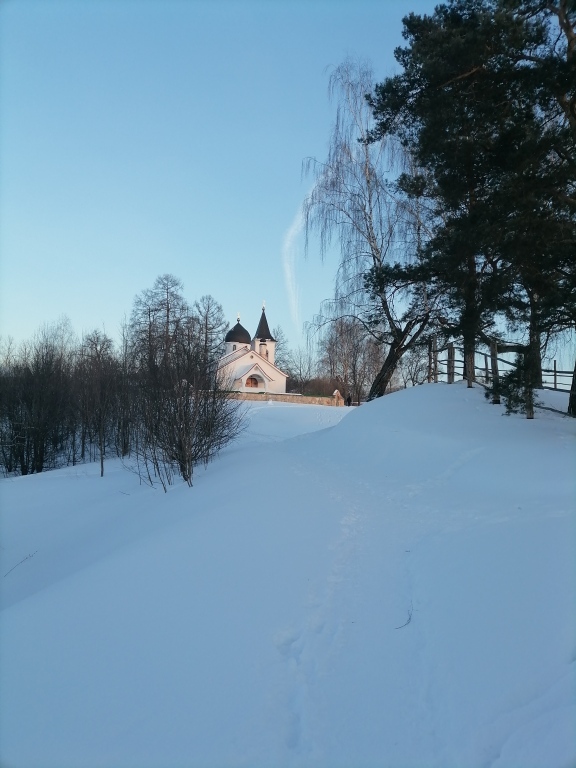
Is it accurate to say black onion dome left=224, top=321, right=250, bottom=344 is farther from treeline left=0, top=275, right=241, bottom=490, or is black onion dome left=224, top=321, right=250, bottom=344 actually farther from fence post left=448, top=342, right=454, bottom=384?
fence post left=448, top=342, right=454, bottom=384

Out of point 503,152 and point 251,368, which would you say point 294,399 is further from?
point 503,152

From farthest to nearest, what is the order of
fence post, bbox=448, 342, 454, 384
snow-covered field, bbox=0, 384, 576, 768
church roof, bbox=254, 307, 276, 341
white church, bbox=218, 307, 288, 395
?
church roof, bbox=254, 307, 276, 341
white church, bbox=218, 307, 288, 395
fence post, bbox=448, 342, 454, 384
snow-covered field, bbox=0, 384, 576, 768

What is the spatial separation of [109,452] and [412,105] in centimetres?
1998

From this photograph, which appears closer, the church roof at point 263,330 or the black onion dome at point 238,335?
the black onion dome at point 238,335

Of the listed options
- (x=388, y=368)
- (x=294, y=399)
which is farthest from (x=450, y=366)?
(x=294, y=399)

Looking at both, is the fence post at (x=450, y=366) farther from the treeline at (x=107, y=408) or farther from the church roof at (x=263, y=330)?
the church roof at (x=263, y=330)

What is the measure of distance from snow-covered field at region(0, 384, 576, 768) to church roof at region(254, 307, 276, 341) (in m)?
47.2

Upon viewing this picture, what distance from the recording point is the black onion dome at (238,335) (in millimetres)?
51781

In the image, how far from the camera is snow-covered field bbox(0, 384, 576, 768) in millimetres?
2844

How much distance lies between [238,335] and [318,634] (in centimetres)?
4930

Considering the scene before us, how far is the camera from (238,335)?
52.3 meters

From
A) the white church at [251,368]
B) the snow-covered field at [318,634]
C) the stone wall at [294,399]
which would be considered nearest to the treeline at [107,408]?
the snow-covered field at [318,634]

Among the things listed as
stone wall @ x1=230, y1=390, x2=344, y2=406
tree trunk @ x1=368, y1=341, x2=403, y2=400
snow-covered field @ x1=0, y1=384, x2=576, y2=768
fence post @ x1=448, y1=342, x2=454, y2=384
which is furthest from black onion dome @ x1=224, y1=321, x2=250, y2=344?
snow-covered field @ x1=0, y1=384, x2=576, y2=768

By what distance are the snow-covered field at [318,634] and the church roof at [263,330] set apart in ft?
155
